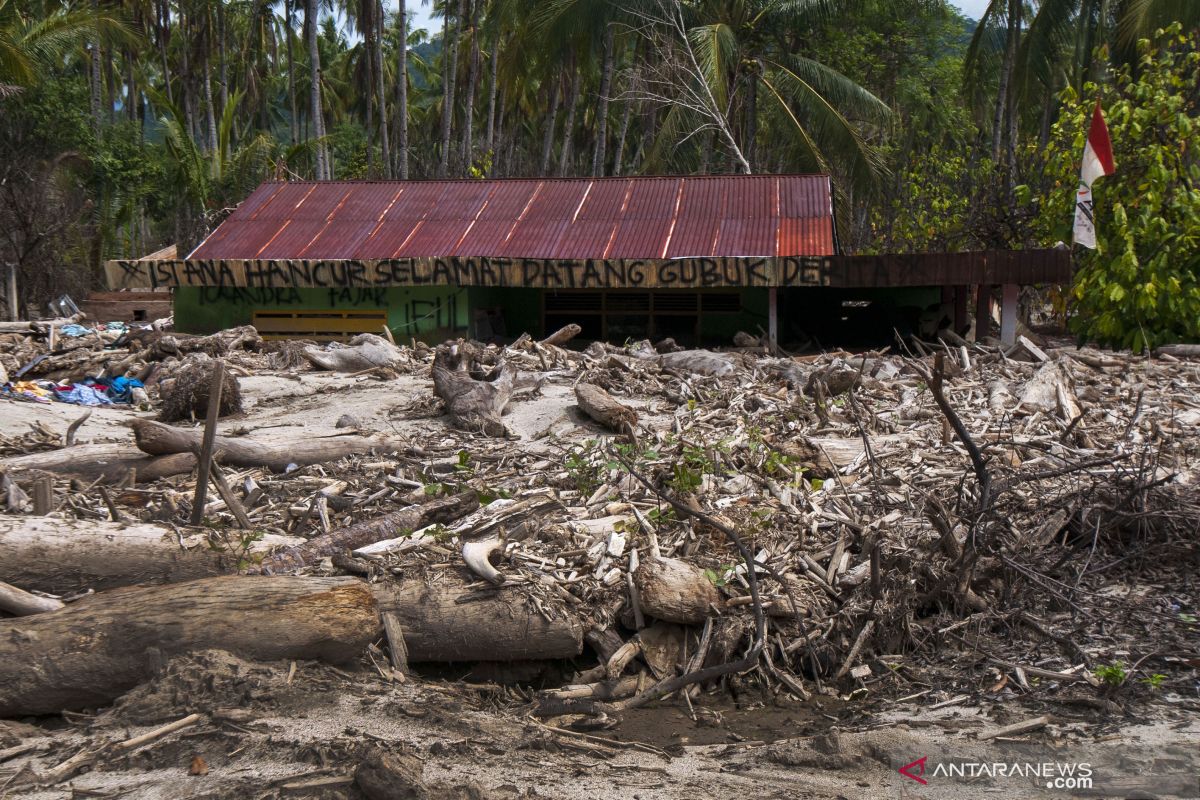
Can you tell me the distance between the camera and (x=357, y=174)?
40.6m

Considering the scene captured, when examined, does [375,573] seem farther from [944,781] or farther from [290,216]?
[290,216]

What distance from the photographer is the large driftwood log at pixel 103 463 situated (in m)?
8.15

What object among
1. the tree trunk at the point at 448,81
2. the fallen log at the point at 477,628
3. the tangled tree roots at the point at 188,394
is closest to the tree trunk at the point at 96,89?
the tree trunk at the point at 448,81

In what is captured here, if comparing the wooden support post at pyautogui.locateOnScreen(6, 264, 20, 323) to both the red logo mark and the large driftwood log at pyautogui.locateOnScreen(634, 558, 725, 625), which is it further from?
the red logo mark

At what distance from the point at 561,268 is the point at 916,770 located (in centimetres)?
1249

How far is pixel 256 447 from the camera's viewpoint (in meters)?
8.70

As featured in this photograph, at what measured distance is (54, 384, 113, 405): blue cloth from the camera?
11780mm

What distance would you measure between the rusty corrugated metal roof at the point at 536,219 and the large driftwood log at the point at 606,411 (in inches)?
279

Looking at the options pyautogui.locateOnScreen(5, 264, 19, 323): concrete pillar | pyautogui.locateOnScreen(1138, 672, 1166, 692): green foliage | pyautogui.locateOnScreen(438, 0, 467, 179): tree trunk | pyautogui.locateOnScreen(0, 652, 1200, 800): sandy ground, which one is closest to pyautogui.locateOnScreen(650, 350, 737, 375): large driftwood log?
pyautogui.locateOnScreen(0, 652, 1200, 800): sandy ground

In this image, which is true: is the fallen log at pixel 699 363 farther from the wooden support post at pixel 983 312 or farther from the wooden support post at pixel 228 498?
the wooden support post at pixel 228 498

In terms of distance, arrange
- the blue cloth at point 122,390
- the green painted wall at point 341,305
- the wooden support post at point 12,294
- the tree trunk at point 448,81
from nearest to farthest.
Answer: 1. the blue cloth at point 122,390
2. the green painted wall at point 341,305
3. the wooden support post at point 12,294
4. the tree trunk at point 448,81

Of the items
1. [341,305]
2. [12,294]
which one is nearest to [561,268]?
[341,305]

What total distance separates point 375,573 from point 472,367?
5409 millimetres

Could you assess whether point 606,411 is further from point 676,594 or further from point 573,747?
point 573,747
